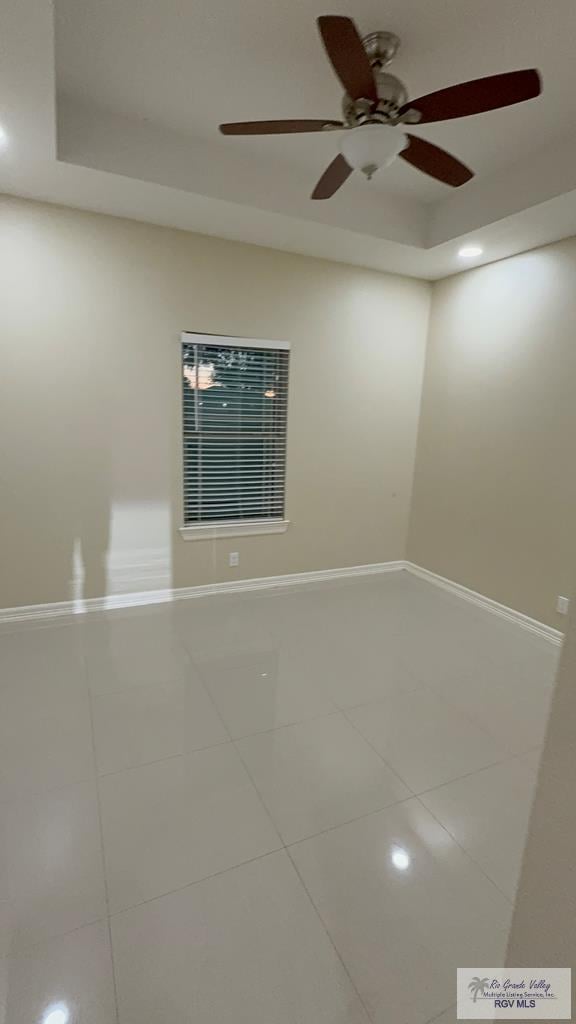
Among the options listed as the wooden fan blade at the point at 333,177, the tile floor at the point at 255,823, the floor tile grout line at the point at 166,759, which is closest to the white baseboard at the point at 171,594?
the tile floor at the point at 255,823

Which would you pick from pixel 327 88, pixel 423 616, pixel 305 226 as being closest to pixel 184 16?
pixel 327 88

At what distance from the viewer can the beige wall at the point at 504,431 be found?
9.74 feet

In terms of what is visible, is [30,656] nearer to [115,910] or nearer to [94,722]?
[94,722]

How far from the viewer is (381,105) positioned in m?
1.72

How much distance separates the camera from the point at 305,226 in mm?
2893

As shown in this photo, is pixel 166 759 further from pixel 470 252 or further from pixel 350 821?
pixel 470 252

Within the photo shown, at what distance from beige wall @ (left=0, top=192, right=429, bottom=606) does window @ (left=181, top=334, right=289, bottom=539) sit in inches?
3.8

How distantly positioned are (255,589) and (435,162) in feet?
9.67

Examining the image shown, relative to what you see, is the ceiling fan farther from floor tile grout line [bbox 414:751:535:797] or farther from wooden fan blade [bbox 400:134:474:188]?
floor tile grout line [bbox 414:751:535:797]

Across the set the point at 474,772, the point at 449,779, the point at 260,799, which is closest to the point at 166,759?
the point at 260,799

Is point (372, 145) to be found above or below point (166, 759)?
above

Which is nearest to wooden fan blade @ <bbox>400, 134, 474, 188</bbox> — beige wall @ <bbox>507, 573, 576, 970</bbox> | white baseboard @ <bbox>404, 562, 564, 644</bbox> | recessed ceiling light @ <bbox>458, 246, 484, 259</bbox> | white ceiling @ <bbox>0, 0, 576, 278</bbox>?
white ceiling @ <bbox>0, 0, 576, 278</bbox>

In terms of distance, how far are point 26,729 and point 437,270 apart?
160 inches

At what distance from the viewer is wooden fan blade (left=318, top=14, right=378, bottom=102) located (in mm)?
1316
